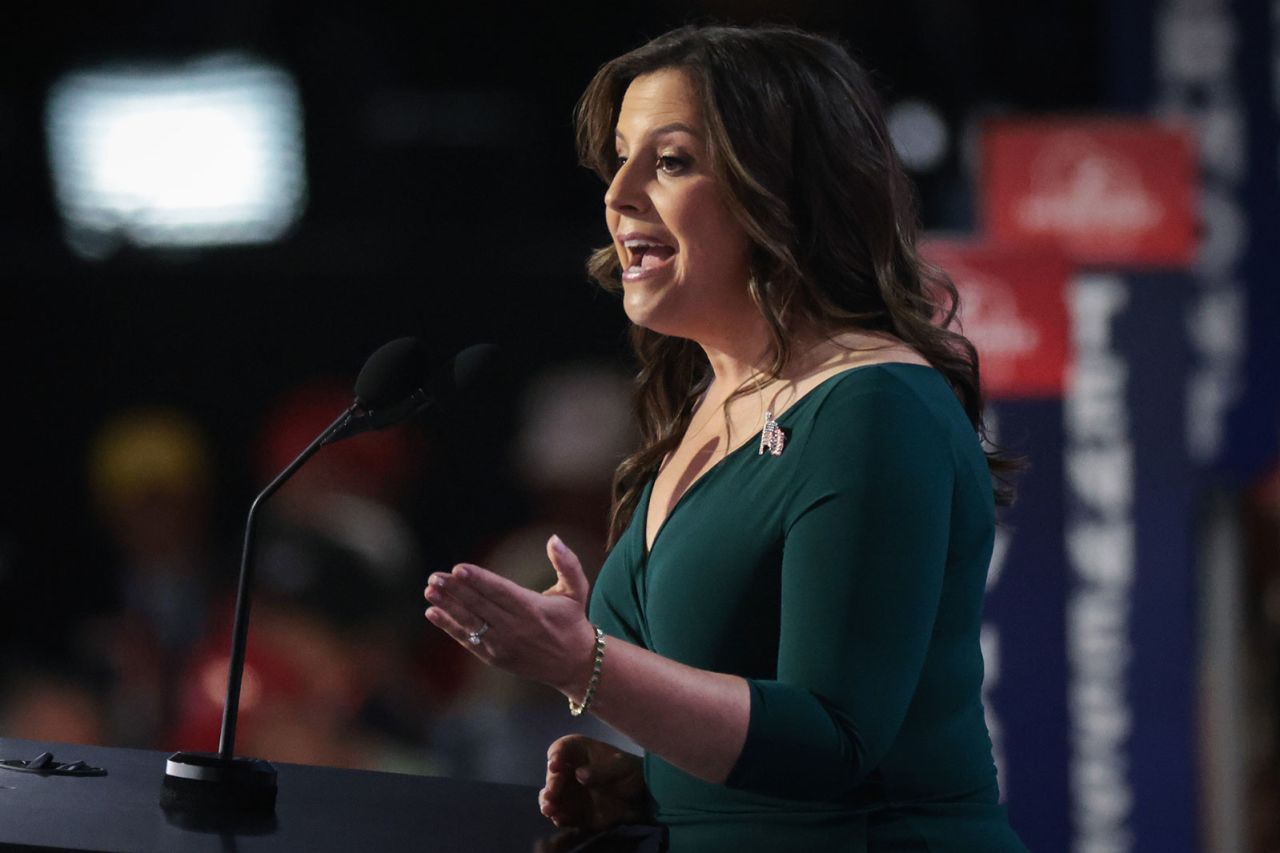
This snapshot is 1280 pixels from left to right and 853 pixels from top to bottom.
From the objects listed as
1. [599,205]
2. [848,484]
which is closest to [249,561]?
[848,484]

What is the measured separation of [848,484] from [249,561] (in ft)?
1.74

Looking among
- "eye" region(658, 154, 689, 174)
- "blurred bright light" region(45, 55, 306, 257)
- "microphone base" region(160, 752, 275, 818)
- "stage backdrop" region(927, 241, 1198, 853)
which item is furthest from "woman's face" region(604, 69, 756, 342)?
"blurred bright light" region(45, 55, 306, 257)

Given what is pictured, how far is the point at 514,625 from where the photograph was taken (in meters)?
1.19

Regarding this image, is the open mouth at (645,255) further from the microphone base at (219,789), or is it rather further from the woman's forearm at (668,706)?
the microphone base at (219,789)

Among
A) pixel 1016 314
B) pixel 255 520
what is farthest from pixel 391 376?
pixel 1016 314

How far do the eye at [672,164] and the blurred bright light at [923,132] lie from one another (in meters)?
4.03

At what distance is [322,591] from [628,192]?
3387 mm

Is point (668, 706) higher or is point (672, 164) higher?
point (672, 164)

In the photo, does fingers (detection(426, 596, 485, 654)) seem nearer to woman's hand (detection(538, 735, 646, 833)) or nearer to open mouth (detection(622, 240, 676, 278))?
woman's hand (detection(538, 735, 646, 833))

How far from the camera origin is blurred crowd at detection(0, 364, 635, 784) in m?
4.54

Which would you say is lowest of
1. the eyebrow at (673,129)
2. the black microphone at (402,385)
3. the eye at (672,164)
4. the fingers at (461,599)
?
the fingers at (461,599)

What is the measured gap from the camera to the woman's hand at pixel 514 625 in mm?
1175

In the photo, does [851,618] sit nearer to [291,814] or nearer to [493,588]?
[493,588]

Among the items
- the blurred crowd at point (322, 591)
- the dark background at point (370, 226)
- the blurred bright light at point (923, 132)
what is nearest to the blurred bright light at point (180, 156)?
the dark background at point (370, 226)
